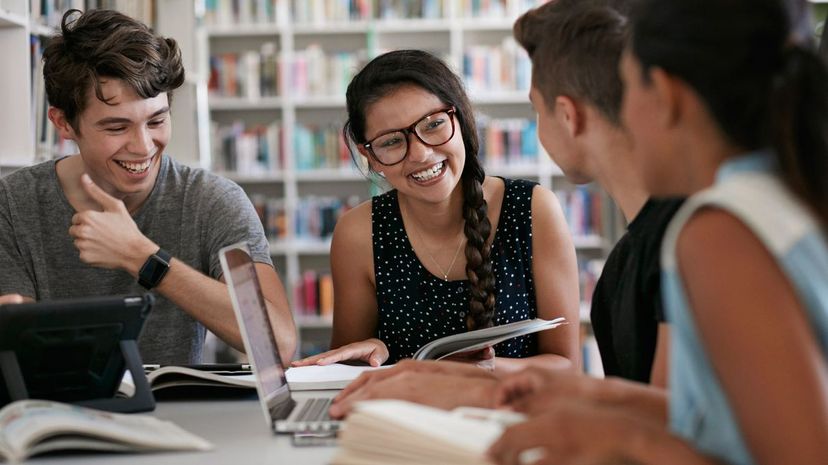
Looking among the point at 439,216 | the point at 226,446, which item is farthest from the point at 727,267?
the point at 439,216

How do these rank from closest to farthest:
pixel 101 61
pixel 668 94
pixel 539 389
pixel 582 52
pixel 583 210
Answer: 1. pixel 668 94
2. pixel 539 389
3. pixel 582 52
4. pixel 101 61
5. pixel 583 210

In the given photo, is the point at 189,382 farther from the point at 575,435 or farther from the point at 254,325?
the point at 575,435

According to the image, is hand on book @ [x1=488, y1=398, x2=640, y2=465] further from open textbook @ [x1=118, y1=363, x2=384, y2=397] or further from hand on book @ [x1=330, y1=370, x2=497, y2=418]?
open textbook @ [x1=118, y1=363, x2=384, y2=397]

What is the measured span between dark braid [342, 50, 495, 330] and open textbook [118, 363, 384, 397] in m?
0.50

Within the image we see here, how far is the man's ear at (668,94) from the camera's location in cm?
83

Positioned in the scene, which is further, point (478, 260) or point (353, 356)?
point (478, 260)

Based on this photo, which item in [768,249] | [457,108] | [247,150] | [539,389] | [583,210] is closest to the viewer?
[768,249]

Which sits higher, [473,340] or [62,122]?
[62,122]

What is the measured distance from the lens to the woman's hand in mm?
Result: 1718

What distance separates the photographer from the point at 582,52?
138 cm

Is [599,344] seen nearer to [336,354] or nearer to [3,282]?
[336,354]

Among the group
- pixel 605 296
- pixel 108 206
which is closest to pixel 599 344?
pixel 605 296

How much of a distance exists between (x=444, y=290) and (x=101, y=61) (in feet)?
2.79

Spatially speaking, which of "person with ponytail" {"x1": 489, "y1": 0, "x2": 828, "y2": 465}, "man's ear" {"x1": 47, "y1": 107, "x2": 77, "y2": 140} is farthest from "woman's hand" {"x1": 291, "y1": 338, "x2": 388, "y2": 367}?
"person with ponytail" {"x1": 489, "y1": 0, "x2": 828, "y2": 465}
